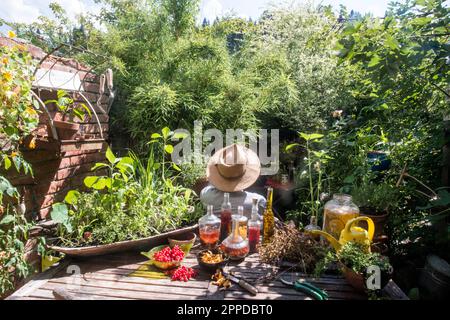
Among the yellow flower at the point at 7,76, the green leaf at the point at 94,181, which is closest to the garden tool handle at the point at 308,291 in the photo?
the green leaf at the point at 94,181

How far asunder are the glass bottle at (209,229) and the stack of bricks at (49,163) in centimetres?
91

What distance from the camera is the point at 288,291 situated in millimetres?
1187

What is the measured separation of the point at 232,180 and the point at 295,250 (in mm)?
704

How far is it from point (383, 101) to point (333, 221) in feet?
3.38

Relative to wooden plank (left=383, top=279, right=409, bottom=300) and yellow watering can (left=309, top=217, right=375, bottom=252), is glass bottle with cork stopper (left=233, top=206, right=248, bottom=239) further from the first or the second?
wooden plank (left=383, top=279, right=409, bottom=300)

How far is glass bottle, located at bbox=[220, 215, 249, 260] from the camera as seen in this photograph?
1.40 m

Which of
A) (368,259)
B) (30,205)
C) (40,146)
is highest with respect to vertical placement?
(40,146)

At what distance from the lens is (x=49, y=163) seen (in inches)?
66.1

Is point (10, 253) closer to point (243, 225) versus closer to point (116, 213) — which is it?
point (116, 213)

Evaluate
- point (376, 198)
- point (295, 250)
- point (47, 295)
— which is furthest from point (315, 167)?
point (47, 295)

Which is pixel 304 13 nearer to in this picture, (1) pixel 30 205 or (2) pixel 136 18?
(2) pixel 136 18

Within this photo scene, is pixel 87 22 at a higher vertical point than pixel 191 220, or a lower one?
higher

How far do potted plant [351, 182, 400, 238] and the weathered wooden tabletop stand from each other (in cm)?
52

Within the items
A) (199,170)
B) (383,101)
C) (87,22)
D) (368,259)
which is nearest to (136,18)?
(87,22)
